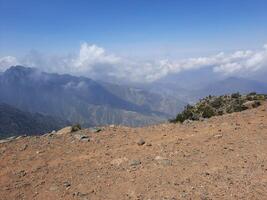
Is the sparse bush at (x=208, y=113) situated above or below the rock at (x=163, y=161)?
above

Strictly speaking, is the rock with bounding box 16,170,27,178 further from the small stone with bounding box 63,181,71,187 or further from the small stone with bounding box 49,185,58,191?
the small stone with bounding box 63,181,71,187

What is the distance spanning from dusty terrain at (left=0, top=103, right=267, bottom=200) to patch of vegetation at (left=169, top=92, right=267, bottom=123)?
17.7 feet

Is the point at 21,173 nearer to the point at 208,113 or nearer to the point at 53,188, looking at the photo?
the point at 53,188

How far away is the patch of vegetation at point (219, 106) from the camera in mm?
30502

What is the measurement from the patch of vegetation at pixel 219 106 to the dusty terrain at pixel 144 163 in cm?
541

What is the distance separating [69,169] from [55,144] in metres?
5.01

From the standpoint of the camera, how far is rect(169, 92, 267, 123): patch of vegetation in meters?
30.5

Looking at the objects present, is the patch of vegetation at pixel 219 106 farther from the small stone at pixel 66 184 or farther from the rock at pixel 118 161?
the small stone at pixel 66 184

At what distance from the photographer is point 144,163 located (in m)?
17.3

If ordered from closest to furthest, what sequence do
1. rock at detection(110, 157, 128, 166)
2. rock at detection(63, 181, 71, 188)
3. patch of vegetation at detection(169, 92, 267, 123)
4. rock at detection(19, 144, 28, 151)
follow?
rock at detection(63, 181, 71, 188), rock at detection(110, 157, 128, 166), rock at detection(19, 144, 28, 151), patch of vegetation at detection(169, 92, 267, 123)

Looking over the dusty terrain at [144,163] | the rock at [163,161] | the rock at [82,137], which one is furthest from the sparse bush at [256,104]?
the rock at [163,161]

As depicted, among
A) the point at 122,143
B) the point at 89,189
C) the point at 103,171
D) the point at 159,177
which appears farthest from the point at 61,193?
the point at 122,143

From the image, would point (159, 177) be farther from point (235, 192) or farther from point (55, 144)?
point (55, 144)

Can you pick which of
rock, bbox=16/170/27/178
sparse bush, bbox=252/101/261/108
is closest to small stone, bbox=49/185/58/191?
rock, bbox=16/170/27/178
